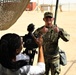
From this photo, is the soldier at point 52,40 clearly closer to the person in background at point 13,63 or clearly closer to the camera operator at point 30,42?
the camera operator at point 30,42

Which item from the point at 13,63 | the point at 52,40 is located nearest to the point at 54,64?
the point at 52,40

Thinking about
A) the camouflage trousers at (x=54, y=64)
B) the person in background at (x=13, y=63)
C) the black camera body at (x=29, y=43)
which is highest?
the person in background at (x=13, y=63)

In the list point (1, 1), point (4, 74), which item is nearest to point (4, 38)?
point (4, 74)

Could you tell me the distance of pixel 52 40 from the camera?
13.7ft

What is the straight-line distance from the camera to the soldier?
4070 millimetres

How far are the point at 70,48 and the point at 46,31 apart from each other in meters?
5.81

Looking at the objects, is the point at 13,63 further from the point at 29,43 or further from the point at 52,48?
the point at 29,43

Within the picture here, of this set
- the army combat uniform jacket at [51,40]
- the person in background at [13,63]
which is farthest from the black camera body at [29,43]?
→ the person in background at [13,63]

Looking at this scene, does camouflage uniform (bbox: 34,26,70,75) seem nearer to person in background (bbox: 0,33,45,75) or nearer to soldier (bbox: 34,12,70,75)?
soldier (bbox: 34,12,70,75)

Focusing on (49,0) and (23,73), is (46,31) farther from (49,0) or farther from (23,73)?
(49,0)

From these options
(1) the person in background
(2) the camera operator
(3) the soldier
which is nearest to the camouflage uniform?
(3) the soldier

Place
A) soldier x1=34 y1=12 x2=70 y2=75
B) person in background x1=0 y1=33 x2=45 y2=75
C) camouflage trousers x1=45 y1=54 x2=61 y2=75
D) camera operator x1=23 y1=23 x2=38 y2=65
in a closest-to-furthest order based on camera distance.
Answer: person in background x1=0 y1=33 x2=45 y2=75 → soldier x1=34 y1=12 x2=70 y2=75 → camouflage trousers x1=45 y1=54 x2=61 y2=75 → camera operator x1=23 y1=23 x2=38 y2=65

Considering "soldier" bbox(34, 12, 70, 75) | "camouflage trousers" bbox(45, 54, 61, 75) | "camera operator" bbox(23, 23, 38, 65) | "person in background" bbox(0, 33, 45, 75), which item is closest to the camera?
"person in background" bbox(0, 33, 45, 75)

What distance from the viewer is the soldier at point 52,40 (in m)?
4.07
